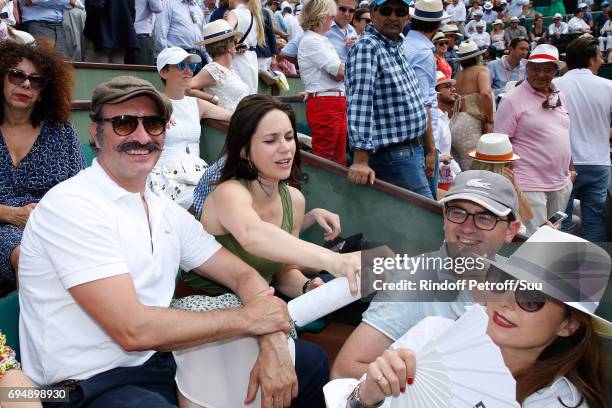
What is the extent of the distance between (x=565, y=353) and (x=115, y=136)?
65.5 inches

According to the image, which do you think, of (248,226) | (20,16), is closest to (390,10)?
(248,226)

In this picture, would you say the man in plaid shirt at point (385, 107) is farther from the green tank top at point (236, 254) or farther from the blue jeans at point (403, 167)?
the green tank top at point (236, 254)

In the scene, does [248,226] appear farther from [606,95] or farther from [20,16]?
[20,16]

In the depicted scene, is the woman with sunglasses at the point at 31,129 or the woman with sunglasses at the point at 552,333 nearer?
the woman with sunglasses at the point at 552,333

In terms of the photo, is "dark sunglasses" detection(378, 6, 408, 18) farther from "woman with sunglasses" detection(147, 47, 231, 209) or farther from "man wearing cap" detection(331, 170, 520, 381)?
"man wearing cap" detection(331, 170, 520, 381)

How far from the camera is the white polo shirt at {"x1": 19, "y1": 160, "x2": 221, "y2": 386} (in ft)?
7.09

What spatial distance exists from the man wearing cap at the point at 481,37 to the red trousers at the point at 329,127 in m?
13.3

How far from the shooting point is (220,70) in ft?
18.9

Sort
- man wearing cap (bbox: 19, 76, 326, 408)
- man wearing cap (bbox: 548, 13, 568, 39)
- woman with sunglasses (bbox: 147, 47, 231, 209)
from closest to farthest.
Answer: man wearing cap (bbox: 19, 76, 326, 408) → woman with sunglasses (bbox: 147, 47, 231, 209) → man wearing cap (bbox: 548, 13, 568, 39)

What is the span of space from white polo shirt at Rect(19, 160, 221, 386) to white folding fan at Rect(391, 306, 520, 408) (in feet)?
3.46

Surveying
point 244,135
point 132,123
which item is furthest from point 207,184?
point 132,123

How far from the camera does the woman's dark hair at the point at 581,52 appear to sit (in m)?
5.74

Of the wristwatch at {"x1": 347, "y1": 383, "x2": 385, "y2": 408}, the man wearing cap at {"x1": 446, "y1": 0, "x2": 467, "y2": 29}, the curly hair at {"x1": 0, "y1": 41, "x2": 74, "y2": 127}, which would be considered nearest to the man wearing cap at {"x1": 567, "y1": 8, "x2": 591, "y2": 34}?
the man wearing cap at {"x1": 446, "y1": 0, "x2": 467, "y2": 29}

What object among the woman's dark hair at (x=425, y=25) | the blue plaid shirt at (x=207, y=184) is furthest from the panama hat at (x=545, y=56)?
the blue plaid shirt at (x=207, y=184)
